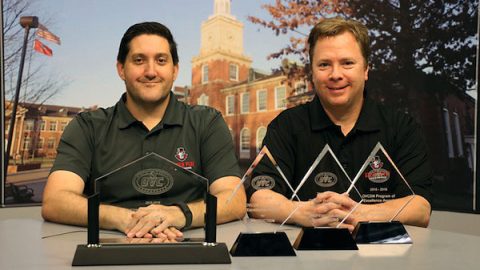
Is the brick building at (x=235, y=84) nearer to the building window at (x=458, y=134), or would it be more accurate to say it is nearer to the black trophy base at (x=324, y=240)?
the building window at (x=458, y=134)

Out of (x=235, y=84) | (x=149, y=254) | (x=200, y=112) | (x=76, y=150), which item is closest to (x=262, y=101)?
(x=235, y=84)

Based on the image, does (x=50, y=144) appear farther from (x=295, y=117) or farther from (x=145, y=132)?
(x=295, y=117)

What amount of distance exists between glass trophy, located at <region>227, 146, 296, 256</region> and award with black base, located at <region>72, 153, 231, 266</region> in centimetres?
6

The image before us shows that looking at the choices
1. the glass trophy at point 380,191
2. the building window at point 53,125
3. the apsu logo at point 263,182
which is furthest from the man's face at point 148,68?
the building window at point 53,125

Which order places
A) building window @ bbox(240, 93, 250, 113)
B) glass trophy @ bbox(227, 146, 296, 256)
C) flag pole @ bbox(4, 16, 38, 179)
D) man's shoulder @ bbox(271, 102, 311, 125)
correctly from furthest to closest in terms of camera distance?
building window @ bbox(240, 93, 250, 113) → flag pole @ bbox(4, 16, 38, 179) → man's shoulder @ bbox(271, 102, 311, 125) → glass trophy @ bbox(227, 146, 296, 256)

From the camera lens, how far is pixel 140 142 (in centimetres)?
209

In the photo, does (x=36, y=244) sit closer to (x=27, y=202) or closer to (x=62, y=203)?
(x=62, y=203)

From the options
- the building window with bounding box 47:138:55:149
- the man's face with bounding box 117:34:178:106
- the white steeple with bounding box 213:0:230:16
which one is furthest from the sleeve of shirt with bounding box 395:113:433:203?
the building window with bounding box 47:138:55:149

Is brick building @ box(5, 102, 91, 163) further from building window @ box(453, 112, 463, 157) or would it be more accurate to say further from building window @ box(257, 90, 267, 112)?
building window @ box(453, 112, 463, 157)

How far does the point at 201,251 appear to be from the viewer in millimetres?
1137

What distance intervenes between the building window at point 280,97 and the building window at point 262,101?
0.15m

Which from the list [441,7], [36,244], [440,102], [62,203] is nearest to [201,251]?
[36,244]

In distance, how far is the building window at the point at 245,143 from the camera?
19.6ft

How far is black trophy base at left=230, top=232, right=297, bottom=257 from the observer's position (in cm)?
117
